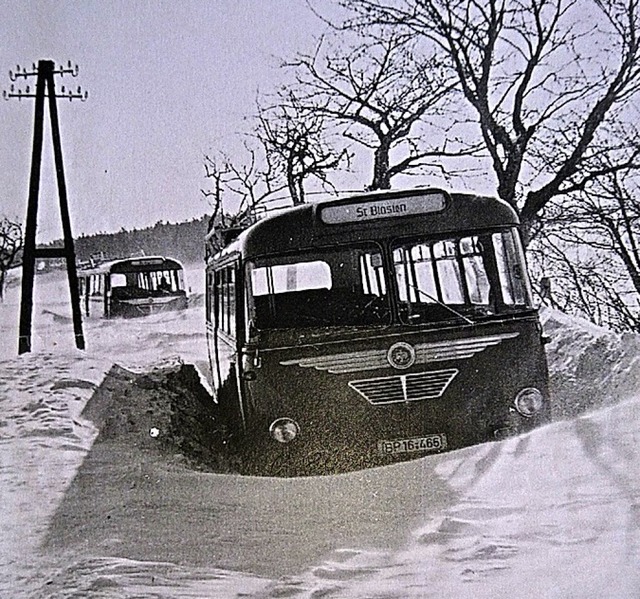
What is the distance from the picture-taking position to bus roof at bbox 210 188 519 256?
1580mm

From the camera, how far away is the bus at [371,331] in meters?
1.57

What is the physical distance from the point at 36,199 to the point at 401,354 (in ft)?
2.36

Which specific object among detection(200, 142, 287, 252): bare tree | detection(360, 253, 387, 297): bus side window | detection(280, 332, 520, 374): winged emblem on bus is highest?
detection(200, 142, 287, 252): bare tree

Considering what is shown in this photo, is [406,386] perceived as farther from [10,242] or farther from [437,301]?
[10,242]

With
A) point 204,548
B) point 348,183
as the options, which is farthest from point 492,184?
point 204,548

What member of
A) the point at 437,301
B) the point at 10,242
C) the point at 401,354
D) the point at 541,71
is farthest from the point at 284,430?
the point at 541,71

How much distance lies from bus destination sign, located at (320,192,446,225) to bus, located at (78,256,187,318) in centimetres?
30

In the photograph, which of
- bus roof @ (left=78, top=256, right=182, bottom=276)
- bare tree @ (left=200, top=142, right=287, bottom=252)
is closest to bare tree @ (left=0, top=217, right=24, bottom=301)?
bus roof @ (left=78, top=256, right=182, bottom=276)

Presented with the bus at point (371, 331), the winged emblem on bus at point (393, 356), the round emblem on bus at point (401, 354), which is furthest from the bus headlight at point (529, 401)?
the round emblem on bus at point (401, 354)

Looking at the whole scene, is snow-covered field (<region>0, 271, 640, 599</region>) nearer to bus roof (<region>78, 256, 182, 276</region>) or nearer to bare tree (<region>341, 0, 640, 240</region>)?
bus roof (<region>78, 256, 182, 276</region>)

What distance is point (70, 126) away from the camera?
167 centimetres

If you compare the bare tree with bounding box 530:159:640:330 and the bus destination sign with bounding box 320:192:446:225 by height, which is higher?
the bus destination sign with bounding box 320:192:446:225

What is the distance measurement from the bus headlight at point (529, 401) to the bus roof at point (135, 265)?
659mm

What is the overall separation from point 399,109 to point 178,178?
43 centimetres
